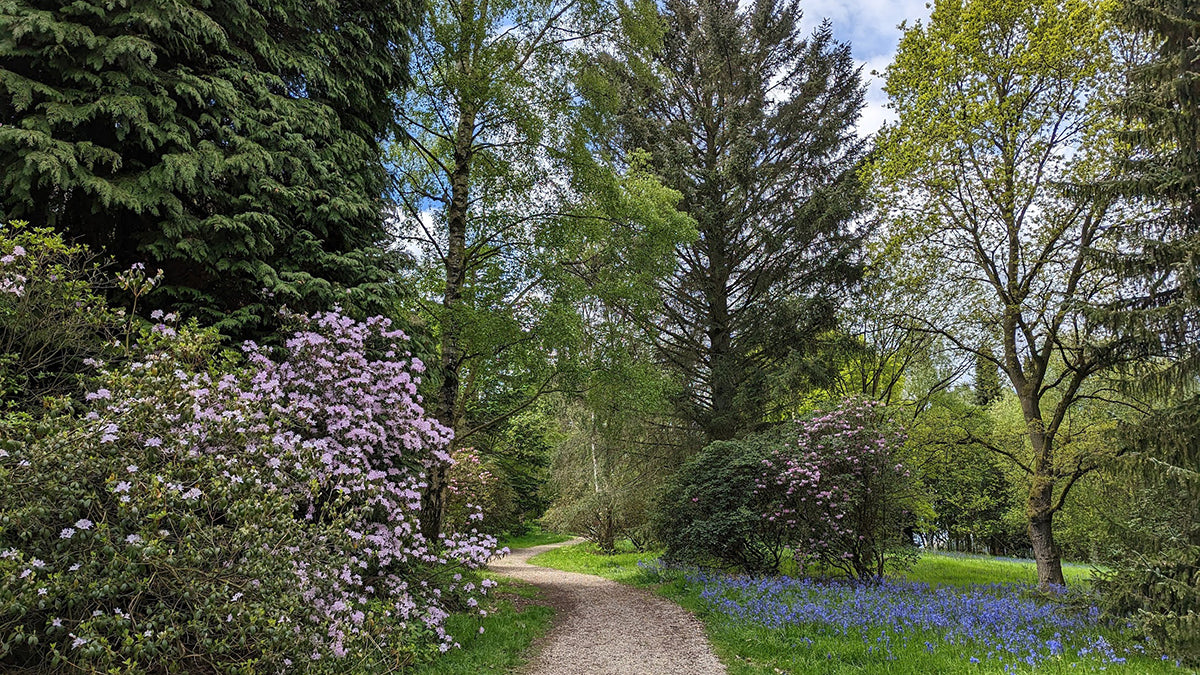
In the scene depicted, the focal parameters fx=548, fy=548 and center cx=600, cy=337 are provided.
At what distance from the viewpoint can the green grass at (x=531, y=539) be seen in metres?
25.2

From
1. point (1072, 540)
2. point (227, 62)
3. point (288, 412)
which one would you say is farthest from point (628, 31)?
point (1072, 540)

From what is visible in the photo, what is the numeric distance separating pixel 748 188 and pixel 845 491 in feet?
26.6

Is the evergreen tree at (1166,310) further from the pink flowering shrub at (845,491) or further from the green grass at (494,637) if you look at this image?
the green grass at (494,637)

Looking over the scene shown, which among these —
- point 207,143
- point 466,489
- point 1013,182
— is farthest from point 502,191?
point 1013,182

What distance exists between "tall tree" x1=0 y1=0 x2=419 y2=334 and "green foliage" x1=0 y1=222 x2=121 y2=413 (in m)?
1.11

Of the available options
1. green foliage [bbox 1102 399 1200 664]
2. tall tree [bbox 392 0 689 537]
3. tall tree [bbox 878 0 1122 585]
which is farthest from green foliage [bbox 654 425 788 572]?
green foliage [bbox 1102 399 1200 664]

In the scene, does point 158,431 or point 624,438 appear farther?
point 624,438

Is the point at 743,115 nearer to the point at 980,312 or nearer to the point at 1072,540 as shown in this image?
the point at 980,312

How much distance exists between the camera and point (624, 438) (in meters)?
14.2

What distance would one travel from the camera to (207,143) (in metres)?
5.34

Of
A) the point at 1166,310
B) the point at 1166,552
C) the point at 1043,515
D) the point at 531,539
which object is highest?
the point at 1166,310

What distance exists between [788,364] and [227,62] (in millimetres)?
11190

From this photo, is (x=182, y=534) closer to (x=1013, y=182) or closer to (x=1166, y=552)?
(x=1166, y=552)

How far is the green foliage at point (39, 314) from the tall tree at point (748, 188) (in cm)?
1054
